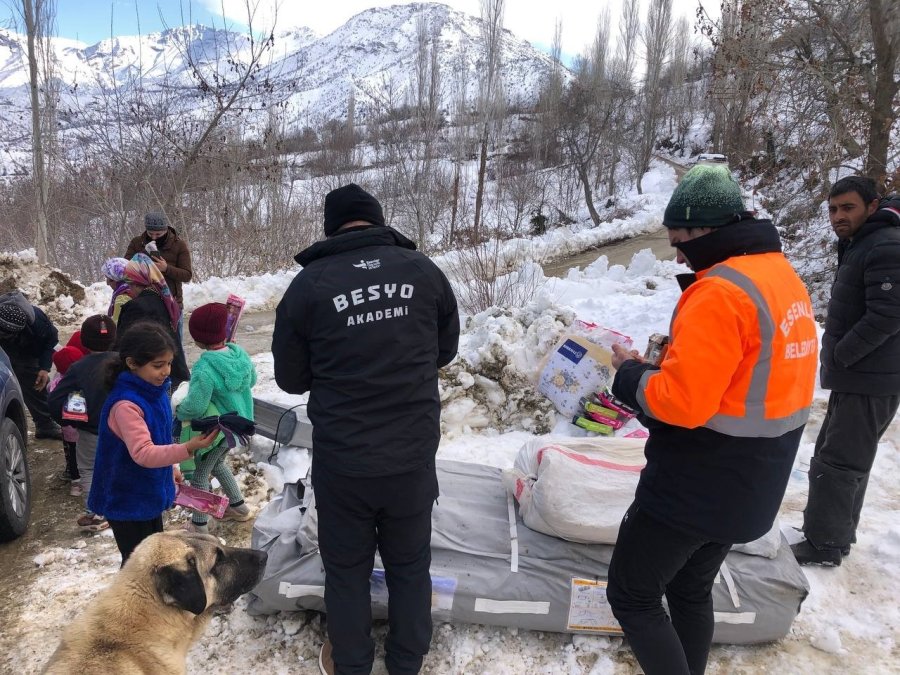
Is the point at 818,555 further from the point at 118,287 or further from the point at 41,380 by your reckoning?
the point at 41,380

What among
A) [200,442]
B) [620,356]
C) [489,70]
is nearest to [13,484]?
[200,442]

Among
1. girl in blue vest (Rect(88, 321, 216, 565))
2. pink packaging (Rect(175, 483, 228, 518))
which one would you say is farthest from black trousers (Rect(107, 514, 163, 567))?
pink packaging (Rect(175, 483, 228, 518))

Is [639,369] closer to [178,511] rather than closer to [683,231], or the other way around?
[683,231]

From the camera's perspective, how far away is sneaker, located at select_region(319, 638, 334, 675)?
8.01 feet

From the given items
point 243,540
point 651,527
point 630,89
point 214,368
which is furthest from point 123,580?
point 630,89

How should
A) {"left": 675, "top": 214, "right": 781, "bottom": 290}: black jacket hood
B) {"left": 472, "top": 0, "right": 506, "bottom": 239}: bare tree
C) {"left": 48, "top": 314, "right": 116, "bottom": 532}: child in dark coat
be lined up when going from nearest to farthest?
{"left": 675, "top": 214, "right": 781, "bottom": 290}: black jacket hood < {"left": 48, "top": 314, "right": 116, "bottom": 532}: child in dark coat < {"left": 472, "top": 0, "right": 506, "bottom": 239}: bare tree

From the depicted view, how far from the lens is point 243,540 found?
3.61m

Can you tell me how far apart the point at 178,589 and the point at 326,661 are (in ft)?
2.75

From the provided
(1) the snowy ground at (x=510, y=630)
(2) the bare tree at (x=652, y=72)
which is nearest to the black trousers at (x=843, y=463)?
(1) the snowy ground at (x=510, y=630)

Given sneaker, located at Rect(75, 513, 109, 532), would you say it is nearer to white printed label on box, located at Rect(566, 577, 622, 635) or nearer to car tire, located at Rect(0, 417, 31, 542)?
car tire, located at Rect(0, 417, 31, 542)

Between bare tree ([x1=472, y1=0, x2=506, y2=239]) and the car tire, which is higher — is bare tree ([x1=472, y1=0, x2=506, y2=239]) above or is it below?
above

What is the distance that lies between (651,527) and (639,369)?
554mm

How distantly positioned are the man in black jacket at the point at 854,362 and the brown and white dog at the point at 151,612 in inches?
123

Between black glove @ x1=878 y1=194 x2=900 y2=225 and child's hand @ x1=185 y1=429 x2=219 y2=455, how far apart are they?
3.52 metres
